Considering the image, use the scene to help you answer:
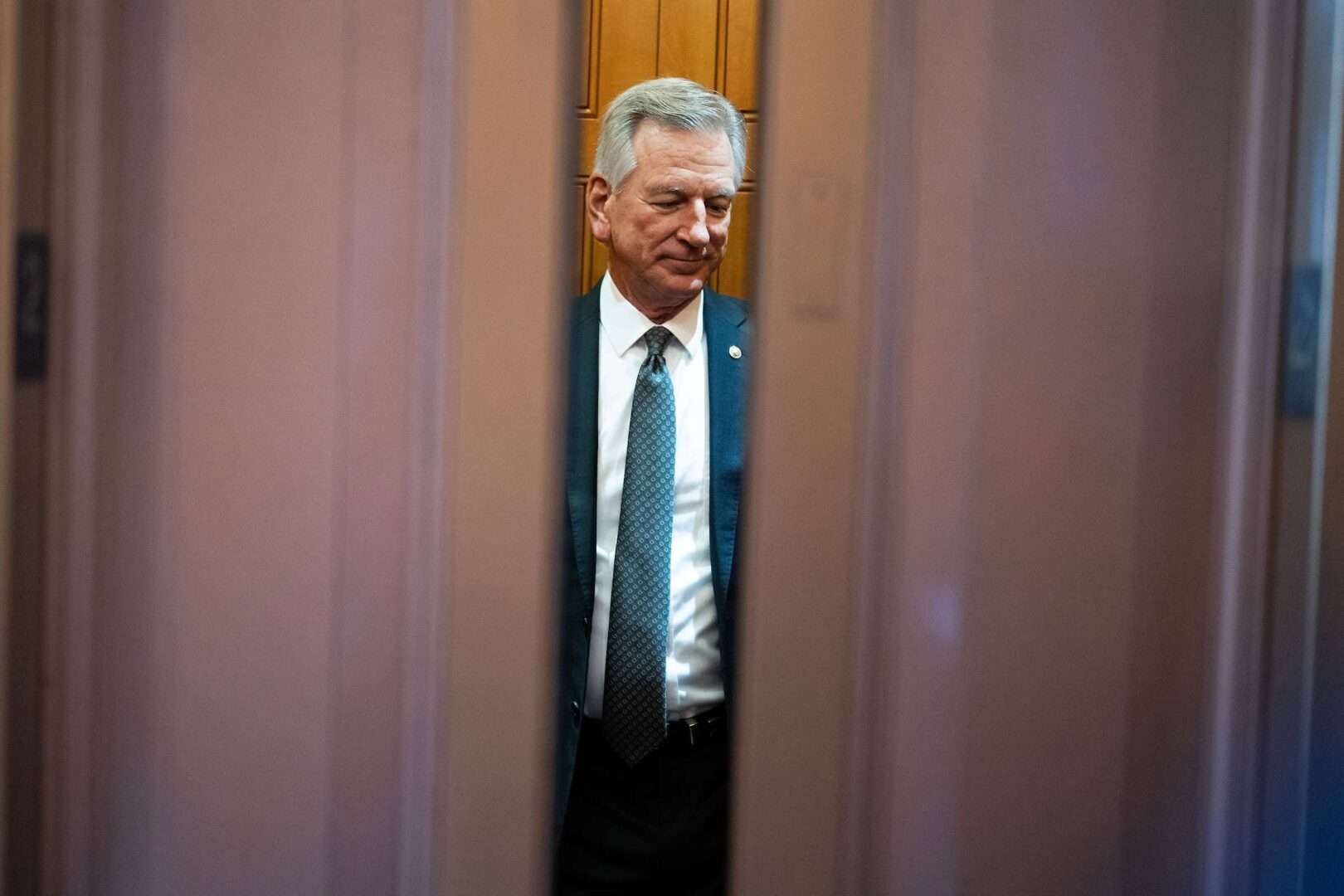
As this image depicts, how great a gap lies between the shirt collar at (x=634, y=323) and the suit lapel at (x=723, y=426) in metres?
0.02

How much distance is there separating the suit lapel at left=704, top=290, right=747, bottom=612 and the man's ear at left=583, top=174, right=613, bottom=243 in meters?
0.18

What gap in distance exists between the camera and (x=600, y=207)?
5.60 feet

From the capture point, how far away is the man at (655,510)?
4.53 feet

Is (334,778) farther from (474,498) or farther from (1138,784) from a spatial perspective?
(1138,784)

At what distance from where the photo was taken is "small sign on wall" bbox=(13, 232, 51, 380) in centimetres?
79

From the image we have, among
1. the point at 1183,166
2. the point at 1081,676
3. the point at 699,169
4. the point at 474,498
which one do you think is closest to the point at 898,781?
the point at 1081,676

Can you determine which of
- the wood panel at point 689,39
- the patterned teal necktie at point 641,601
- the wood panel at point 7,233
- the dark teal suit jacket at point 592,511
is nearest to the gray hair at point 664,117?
the dark teal suit jacket at point 592,511

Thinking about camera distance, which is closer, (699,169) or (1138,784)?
(1138,784)

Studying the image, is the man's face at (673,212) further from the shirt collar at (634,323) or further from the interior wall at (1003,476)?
the interior wall at (1003,476)

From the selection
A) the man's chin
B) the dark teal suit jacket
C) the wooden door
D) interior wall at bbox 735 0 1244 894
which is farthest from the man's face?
interior wall at bbox 735 0 1244 894

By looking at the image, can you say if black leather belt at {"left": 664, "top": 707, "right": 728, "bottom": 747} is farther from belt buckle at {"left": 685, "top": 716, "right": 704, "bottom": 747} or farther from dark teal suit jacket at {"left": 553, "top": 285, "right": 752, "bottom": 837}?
dark teal suit jacket at {"left": 553, "top": 285, "right": 752, "bottom": 837}

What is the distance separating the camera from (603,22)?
2152 millimetres

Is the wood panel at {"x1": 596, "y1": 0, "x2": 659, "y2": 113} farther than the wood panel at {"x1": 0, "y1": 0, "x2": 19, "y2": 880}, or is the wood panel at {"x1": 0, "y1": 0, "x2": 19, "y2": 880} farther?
the wood panel at {"x1": 596, "y1": 0, "x2": 659, "y2": 113}

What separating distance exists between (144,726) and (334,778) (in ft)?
0.50
